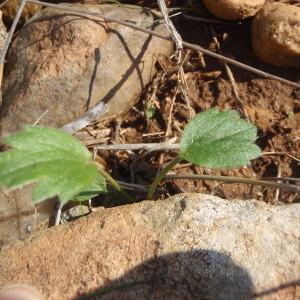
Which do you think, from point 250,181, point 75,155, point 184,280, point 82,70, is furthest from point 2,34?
point 184,280

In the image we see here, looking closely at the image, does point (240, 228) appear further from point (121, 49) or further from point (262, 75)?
point (121, 49)

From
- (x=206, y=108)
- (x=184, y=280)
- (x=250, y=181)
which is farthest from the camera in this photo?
(x=206, y=108)

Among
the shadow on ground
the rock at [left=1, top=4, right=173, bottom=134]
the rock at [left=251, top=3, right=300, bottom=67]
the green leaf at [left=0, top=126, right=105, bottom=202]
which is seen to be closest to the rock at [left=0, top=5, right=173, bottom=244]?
the rock at [left=1, top=4, right=173, bottom=134]

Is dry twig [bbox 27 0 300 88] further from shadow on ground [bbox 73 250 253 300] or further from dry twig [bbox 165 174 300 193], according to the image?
shadow on ground [bbox 73 250 253 300]

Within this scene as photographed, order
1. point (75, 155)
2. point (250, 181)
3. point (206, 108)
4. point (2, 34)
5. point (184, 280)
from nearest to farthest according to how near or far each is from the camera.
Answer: point (184, 280) → point (75, 155) → point (250, 181) → point (206, 108) → point (2, 34)

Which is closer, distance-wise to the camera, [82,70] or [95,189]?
[95,189]

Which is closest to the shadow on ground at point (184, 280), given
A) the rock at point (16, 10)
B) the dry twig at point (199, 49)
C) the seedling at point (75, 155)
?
the seedling at point (75, 155)

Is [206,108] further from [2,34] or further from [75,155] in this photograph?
[2,34]

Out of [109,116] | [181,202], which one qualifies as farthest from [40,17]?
[181,202]
